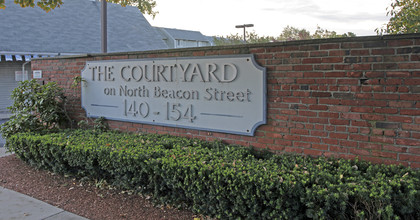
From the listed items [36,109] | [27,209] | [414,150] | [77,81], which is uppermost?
[77,81]

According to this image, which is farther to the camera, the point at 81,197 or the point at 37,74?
the point at 37,74

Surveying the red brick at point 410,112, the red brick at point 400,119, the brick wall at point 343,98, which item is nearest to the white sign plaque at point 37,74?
the brick wall at point 343,98

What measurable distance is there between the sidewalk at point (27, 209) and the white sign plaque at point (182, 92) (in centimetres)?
202

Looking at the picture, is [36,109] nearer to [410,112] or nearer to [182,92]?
[182,92]

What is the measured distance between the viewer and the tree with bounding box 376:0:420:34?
8023mm

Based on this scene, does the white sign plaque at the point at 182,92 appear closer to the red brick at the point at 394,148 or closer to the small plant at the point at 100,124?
the small plant at the point at 100,124

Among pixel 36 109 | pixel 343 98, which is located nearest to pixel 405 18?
pixel 343 98

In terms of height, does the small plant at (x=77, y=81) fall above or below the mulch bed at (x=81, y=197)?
above

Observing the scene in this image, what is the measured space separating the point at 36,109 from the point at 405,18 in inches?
310

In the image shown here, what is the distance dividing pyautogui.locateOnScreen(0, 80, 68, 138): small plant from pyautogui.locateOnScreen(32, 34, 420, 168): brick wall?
3.86m

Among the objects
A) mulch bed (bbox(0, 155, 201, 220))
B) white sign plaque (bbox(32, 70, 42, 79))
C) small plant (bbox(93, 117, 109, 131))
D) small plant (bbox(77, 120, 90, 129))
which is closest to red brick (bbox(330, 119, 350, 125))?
mulch bed (bbox(0, 155, 201, 220))

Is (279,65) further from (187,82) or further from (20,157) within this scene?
(20,157)

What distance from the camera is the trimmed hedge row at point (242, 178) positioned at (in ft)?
10.8

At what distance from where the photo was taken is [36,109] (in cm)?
718
